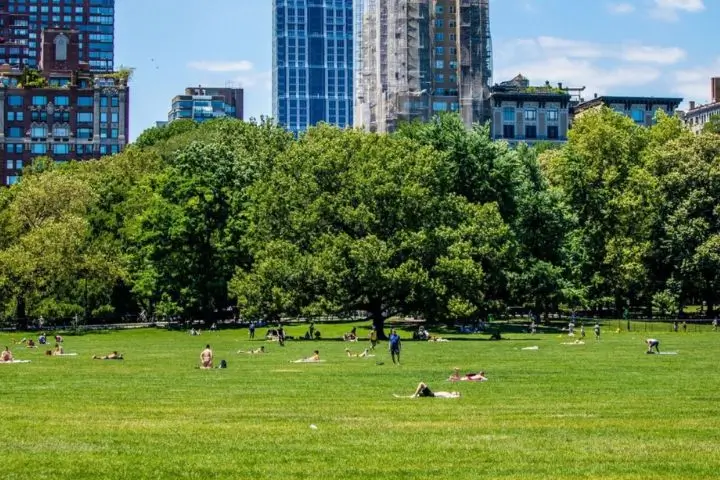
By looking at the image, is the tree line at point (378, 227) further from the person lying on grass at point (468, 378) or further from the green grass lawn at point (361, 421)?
the person lying on grass at point (468, 378)

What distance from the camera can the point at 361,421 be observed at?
31.2 m

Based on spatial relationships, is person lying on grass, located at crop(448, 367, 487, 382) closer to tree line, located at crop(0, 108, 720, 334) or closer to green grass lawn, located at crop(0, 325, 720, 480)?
green grass lawn, located at crop(0, 325, 720, 480)

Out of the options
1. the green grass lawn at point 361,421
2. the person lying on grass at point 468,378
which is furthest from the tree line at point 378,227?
the person lying on grass at point 468,378

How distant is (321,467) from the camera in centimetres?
2414

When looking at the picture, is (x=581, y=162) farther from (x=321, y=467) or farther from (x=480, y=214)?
(x=321, y=467)

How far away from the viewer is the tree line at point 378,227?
82875mm

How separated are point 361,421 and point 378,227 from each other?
173ft

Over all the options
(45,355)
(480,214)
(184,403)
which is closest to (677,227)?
(480,214)

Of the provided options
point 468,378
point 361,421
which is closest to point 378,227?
point 468,378

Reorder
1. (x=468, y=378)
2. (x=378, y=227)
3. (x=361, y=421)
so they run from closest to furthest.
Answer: (x=361, y=421) → (x=468, y=378) → (x=378, y=227)

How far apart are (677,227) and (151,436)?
285ft

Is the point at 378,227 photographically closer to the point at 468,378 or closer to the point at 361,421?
the point at 468,378

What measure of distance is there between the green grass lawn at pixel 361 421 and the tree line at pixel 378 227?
27283mm

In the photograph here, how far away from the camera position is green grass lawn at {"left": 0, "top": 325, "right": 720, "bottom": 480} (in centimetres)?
2428
